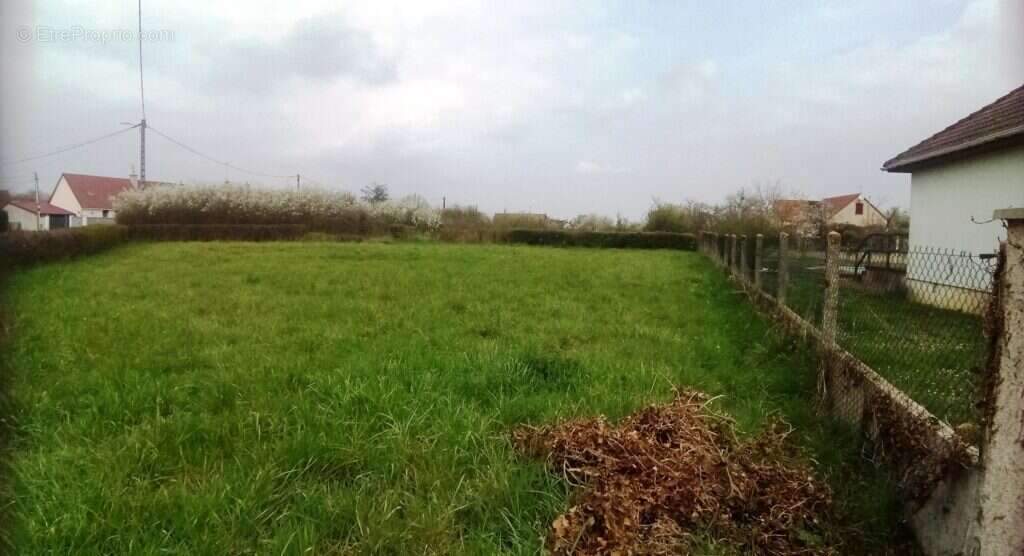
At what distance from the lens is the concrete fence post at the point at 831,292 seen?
3701 mm

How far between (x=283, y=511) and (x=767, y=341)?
444cm

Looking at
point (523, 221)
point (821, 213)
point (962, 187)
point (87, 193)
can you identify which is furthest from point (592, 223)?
point (87, 193)

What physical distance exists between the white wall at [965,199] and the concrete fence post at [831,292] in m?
4.63

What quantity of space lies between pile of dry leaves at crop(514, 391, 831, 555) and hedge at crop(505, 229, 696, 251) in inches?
970

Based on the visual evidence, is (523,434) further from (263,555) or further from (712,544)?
(263,555)

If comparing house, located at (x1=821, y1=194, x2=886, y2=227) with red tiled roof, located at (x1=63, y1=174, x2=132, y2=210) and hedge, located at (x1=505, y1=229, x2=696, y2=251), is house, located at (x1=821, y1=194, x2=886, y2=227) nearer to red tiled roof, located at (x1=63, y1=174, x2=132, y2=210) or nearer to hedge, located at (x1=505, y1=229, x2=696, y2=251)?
hedge, located at (x1=505, y1=229, x2=696, y2=251)

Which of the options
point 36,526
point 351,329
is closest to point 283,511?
point 36,526

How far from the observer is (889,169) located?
429 inches

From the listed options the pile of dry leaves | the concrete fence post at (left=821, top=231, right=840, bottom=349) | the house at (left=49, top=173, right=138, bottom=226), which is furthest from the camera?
the house at (left=49, top=173, right=138, bottom=226)

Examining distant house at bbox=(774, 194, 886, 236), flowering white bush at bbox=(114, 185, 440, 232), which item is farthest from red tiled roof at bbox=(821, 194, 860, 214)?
flowering white bush at bbox=(114, 185, 440, 232)

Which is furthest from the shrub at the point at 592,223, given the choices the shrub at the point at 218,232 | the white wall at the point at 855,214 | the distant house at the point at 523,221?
the white wall at the point at 855,214

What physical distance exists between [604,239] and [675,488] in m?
25.6

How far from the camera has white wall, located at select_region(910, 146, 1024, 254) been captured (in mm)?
7603

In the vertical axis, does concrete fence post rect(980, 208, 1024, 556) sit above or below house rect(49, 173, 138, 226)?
below
